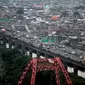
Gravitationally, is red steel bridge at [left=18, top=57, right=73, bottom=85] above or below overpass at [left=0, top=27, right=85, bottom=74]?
above

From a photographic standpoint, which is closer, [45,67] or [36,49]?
[45,67]

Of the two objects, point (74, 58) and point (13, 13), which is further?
point (13, 13)

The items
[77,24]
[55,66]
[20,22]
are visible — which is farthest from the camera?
[20,22]

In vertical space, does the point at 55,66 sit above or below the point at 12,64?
above

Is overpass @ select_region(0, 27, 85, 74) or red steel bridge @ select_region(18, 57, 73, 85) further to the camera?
overpass @ select_region(0, 27, 85, 74)

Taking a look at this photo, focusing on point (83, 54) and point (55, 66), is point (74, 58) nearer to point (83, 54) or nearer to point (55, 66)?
point (83, 54)

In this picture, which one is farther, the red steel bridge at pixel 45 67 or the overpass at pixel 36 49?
the overpass at pixel 36 49

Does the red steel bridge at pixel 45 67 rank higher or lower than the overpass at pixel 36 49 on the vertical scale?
higher

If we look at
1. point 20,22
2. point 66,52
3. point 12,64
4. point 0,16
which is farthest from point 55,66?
point 0,16

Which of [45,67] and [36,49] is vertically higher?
[45,67]

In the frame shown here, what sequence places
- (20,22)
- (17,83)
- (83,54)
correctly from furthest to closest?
(20,22) → (83,54) → (17,83)
